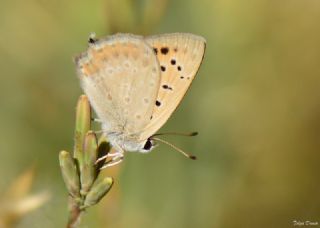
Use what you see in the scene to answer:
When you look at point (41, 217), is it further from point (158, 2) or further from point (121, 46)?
point (158, 2)

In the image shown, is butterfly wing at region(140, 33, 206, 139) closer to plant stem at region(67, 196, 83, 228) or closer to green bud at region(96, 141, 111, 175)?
green bud at region(96, 141, 111, 175)

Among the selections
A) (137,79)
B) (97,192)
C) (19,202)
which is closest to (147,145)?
(137,79)

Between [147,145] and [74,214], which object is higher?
[74,214]

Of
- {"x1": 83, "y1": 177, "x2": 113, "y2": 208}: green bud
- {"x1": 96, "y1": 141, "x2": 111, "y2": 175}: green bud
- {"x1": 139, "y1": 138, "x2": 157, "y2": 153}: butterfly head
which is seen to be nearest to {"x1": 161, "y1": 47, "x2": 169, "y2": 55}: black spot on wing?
{"x1": 139, "y1": 138, "x2": 157, "y2": 153}: butterfly head

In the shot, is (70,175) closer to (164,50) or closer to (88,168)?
(88,168)

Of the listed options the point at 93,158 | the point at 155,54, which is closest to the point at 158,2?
the point at 155,54

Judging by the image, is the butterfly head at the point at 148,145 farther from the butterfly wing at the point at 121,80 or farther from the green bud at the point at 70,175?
the green bud at the point at 70,175

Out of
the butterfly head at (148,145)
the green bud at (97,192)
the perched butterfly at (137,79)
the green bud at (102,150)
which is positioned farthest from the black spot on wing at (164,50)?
the green bud at (97,192)

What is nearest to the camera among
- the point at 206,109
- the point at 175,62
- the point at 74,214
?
the point at 74,214
